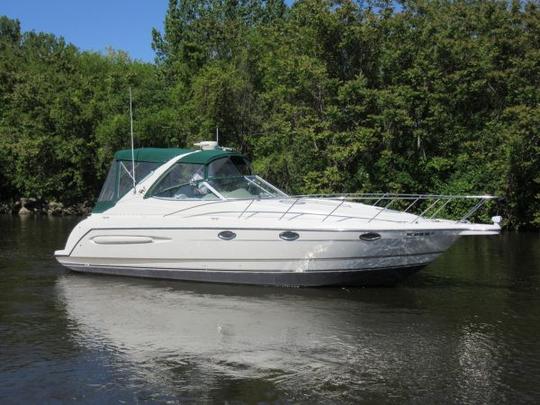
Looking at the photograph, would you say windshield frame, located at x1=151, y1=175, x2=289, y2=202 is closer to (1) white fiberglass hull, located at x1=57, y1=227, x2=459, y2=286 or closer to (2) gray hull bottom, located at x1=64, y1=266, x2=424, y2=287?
(1) white fiberglass hull, located at x1=57, y1=227, x2=459, y2=286

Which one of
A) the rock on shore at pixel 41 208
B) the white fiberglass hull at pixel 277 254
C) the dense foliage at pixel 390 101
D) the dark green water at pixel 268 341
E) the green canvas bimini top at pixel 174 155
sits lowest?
the dark green water at pixel 268 341

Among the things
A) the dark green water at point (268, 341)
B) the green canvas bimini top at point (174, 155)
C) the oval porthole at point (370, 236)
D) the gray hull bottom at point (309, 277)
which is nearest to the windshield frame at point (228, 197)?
the green canvas bimini top at point (174, 155)

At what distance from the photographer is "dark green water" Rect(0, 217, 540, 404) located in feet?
21.8

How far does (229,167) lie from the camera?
1377cm

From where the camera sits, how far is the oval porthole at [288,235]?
11.6m

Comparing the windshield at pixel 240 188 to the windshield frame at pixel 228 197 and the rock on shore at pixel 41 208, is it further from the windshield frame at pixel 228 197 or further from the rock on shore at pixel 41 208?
the rock on shore at pixel 41 208

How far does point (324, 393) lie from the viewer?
21.3ft

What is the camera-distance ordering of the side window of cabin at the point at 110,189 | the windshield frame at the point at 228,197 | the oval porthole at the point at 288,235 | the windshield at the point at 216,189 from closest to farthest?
the oval porthole at the point at 288,235 < the windshield frame at the point at 228,197 < the windshield at the point at 216,189 < the side window of cabin at the point at 110,189

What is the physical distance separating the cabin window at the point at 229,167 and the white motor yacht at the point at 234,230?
0.03 metres

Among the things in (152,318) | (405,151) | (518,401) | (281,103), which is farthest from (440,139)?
(518,401)

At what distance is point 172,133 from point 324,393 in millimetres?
36790

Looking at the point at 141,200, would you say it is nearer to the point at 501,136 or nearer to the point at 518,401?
the point at 518,401

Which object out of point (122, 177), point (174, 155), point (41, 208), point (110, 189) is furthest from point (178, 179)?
point (41, 208)

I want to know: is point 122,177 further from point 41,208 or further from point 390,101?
point 41,208
